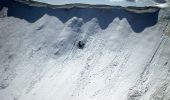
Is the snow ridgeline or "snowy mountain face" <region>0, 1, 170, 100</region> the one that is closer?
"snowy mountain face" <region>0, 1, 170, 100</region>

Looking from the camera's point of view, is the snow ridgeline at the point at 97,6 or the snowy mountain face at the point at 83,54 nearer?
the snowy mountain face at the point at 83,54

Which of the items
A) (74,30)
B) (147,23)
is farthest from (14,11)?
(147,23)

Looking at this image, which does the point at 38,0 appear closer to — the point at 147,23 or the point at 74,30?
the point at 74,30

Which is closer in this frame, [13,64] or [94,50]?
[94,50]

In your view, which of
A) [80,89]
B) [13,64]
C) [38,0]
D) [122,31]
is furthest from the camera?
[38,0]

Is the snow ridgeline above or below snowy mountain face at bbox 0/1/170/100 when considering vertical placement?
above

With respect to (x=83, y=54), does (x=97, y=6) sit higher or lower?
higher

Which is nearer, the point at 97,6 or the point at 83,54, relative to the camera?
the point at 83,54

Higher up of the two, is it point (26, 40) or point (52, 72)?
point (26, 40)
